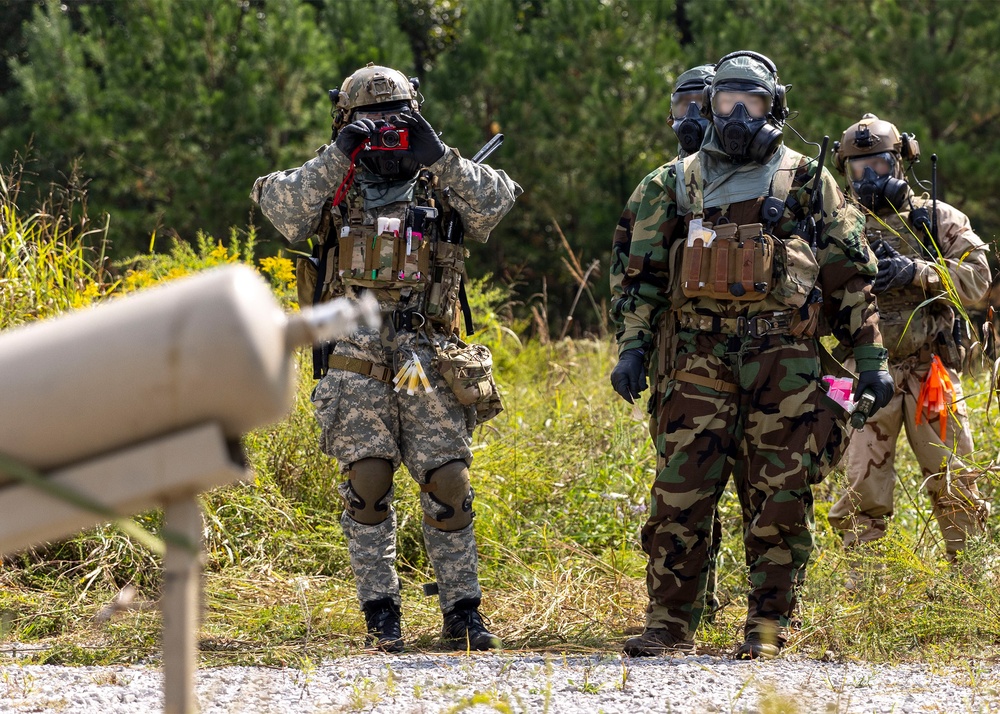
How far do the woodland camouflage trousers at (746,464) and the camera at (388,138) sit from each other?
1.20m

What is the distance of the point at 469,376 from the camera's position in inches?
166

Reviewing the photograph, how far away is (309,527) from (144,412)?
3966 millimetres

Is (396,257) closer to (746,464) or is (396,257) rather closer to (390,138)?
(390,138)

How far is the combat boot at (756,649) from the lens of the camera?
3.71m

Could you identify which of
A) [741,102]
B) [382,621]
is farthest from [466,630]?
[741,102]

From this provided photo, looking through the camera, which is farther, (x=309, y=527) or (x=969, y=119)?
(x=969, y=119)

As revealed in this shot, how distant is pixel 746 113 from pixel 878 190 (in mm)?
1507

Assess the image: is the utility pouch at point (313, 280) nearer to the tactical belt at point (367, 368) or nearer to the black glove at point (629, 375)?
the tactical belt at point (367, 368)

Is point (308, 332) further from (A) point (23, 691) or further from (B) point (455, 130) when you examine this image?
(B) point (455, 130)

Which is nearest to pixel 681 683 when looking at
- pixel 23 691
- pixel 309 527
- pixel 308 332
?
pixel 23 691

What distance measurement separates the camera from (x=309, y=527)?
5391 millimetres

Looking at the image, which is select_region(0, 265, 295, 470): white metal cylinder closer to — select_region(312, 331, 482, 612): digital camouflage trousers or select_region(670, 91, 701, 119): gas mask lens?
select_region(312, 331, 482, 612): digital camouflage trousers

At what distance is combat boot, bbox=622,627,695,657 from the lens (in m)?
3.90

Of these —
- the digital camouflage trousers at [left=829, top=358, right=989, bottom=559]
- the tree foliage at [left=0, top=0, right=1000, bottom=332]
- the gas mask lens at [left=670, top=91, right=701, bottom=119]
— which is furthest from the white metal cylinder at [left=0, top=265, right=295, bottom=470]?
the tree foliage at [left=0, top=0, right=1000, bottom=332]
